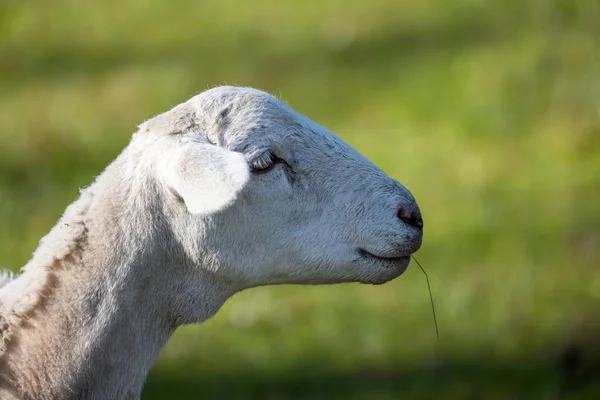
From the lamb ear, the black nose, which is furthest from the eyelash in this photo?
the black nose

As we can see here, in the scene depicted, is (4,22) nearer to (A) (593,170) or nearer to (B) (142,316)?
(A) (593,170)

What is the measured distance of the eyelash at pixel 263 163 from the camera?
4184mm

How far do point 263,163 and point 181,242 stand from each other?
0.44 m

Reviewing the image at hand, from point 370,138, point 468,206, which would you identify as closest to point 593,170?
point 468,206

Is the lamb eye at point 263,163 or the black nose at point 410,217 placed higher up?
the lamb eye at point 263,163

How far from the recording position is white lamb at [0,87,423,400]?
13.4ft

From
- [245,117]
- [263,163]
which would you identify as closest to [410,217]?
[263,163]

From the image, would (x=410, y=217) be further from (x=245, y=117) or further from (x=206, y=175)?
(x=206, y=175)

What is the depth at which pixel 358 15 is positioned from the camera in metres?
12.6

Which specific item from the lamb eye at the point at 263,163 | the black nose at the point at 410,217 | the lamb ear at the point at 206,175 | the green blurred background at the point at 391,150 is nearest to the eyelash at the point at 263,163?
the lamb eye at the point at 263,163

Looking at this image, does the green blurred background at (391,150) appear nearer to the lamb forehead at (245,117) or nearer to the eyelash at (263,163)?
A: the lamb forehead at (245,117)

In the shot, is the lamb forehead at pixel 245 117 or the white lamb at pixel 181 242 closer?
the white lamb at pixel 181 242

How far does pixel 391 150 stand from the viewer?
10.8m

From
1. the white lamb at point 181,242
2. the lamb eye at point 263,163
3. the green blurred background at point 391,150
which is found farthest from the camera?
the green blurred background at point 391,150
